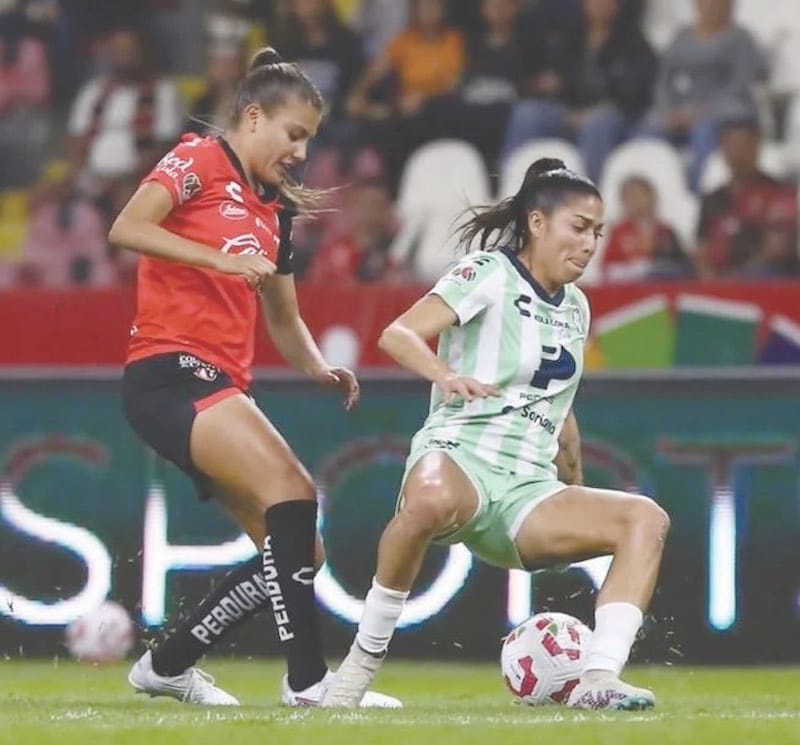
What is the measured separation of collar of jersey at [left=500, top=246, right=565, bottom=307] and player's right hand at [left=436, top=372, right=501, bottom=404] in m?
0.60

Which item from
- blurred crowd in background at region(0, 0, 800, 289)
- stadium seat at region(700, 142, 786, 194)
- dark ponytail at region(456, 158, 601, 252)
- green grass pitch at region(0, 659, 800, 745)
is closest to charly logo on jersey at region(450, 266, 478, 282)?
dark ponytail at region(456, 158, 601, 252)

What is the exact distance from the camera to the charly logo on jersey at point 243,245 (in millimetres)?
6500

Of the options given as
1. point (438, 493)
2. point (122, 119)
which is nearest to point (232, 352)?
point (438, 493)

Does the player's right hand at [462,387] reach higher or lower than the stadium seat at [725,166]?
lower

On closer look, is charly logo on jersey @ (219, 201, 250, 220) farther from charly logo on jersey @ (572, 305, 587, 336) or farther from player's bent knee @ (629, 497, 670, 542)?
player's bent knee @ (629, 497, 670, 542)

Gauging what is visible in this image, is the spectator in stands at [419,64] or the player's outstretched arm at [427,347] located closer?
the player's outstretched arm at [427,347]

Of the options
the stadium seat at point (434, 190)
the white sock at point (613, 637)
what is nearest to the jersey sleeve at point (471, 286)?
the white sock at point (613, 637)

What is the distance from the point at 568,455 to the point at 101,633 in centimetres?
254

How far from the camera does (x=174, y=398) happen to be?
645 cm

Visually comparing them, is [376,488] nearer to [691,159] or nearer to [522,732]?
[522,732]

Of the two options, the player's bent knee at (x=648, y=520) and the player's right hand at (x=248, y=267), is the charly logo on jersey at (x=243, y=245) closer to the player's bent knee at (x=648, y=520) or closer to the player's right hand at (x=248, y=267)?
the player's right hand at (x=248, y=267)

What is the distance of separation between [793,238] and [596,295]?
1278 millimetres

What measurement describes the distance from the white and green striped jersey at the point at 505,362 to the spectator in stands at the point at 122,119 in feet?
26.5

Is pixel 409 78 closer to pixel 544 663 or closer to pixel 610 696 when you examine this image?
pixel 544 663
